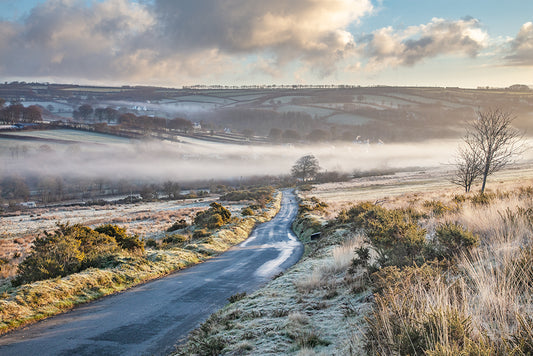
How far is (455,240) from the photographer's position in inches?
344

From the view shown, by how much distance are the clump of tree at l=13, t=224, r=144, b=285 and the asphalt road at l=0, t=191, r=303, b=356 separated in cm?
311

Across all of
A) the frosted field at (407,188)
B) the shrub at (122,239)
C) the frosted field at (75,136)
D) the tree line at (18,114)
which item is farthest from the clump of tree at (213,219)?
the tree line at (18,114)

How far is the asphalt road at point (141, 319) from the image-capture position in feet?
27.2

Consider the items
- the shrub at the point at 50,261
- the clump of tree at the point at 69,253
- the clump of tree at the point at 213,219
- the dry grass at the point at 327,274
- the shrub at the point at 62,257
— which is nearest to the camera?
the dry grass at the point at 327,274

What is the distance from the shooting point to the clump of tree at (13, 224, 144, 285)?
13609mm

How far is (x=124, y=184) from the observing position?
130 meters

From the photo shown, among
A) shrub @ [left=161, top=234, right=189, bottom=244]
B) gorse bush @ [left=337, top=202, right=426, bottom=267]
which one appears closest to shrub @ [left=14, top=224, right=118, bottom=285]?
shrub @ [left=161, top=234, right=189, bottom=244]

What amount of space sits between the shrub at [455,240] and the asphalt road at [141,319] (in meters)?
7.60

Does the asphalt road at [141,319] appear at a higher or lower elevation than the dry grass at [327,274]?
lower

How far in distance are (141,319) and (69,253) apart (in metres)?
6.93

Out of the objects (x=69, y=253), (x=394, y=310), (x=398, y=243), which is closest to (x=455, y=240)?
(x=398, y=243)

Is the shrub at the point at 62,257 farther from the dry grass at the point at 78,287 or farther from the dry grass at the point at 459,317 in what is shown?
the dry grass at the point at 459,317

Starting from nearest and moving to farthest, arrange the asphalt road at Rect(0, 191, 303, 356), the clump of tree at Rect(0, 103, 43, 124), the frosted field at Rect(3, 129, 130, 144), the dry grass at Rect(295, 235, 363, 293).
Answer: the asphalt road at Rect(0, 191, 303, 356)
the dry grass at Rect(295, 235, 363, 293)
the frosted field at Rect(3, 129, 130, 144)
the clump of tree at Rect(0, 103, 43, 124)

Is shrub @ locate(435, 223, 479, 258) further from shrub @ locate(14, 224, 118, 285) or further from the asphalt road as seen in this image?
shrub @ locate(14, 224, 118, 285)
